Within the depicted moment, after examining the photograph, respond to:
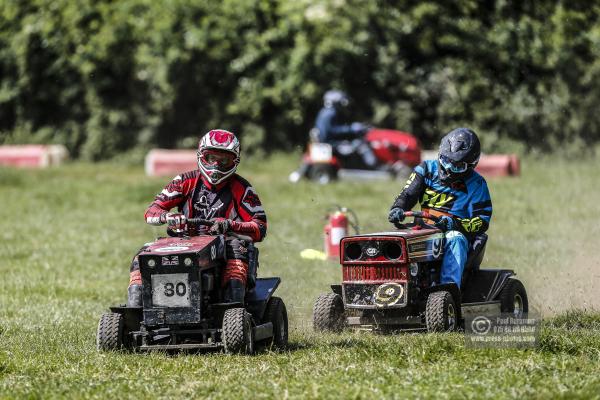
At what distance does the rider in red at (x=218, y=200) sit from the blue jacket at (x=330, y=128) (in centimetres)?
1675

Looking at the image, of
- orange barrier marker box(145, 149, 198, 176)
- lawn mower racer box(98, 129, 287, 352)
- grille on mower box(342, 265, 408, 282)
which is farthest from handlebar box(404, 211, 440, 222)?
orange barrier marker box(145, 149, 198, 176)

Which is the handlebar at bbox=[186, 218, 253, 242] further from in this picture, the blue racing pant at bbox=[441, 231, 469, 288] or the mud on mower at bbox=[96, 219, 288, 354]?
the blue racing pant at bbox=[441, 231, 469, 288]

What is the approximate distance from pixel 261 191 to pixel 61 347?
48.7ft

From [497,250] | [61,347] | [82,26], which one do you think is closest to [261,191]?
[497,250]

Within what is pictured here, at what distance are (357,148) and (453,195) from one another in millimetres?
16058

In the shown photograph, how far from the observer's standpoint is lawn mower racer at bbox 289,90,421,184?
27.5 meters

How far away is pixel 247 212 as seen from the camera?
35.1 feet

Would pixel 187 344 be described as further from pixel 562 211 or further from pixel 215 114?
pixel 215 114

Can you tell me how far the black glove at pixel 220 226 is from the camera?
10.3 meters

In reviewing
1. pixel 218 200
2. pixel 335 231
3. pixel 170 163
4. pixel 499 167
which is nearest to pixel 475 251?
pixel 218 200

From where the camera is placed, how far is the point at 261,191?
82.4 ft

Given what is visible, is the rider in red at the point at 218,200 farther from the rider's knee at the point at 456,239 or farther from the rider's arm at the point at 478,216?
the rider's arm at the point at 478,216

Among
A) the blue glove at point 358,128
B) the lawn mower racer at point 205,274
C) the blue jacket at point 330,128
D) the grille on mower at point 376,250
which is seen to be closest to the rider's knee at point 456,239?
the grille on mower at point 376,250

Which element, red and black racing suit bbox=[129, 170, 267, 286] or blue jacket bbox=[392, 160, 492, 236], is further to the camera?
blue jacket bbox=[392, 160, 492, 236]
